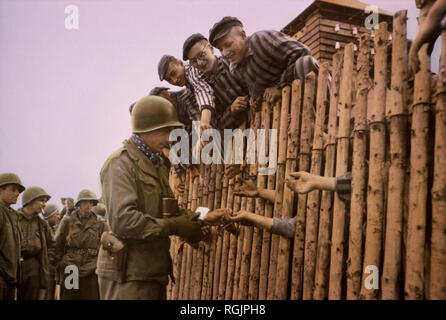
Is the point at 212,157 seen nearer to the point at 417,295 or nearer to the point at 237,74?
the point at 237,74

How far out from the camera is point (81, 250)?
20.3 ft

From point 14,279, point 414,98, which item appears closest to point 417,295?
point 414,98

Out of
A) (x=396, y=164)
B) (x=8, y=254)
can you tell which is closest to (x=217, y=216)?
(x=396, y=164)

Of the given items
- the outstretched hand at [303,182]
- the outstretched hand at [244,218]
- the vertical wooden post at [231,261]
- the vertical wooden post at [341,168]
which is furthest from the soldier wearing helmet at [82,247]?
the vertical wooden post at [341,168]

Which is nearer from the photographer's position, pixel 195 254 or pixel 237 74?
pixel 237 74

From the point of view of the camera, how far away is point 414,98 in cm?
210

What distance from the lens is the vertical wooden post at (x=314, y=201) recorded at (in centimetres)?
274

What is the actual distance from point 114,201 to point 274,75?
1799 millimetres

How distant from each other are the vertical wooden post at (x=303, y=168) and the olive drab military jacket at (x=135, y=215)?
0.91 meters

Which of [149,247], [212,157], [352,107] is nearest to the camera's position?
[352,107]

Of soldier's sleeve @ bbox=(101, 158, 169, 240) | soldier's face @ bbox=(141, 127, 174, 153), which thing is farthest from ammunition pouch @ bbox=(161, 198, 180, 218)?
soldier's face @ bbox=(141, 127, 174, 153)

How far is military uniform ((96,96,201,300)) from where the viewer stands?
269 centimetres

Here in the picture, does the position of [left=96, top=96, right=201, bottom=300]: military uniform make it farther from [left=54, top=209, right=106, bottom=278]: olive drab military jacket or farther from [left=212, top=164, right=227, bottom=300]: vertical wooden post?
[left=54, top=209, right=106, bottom=278]: olive drab military jacket

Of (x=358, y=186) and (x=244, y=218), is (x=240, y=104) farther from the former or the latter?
(x=358, y=186)
